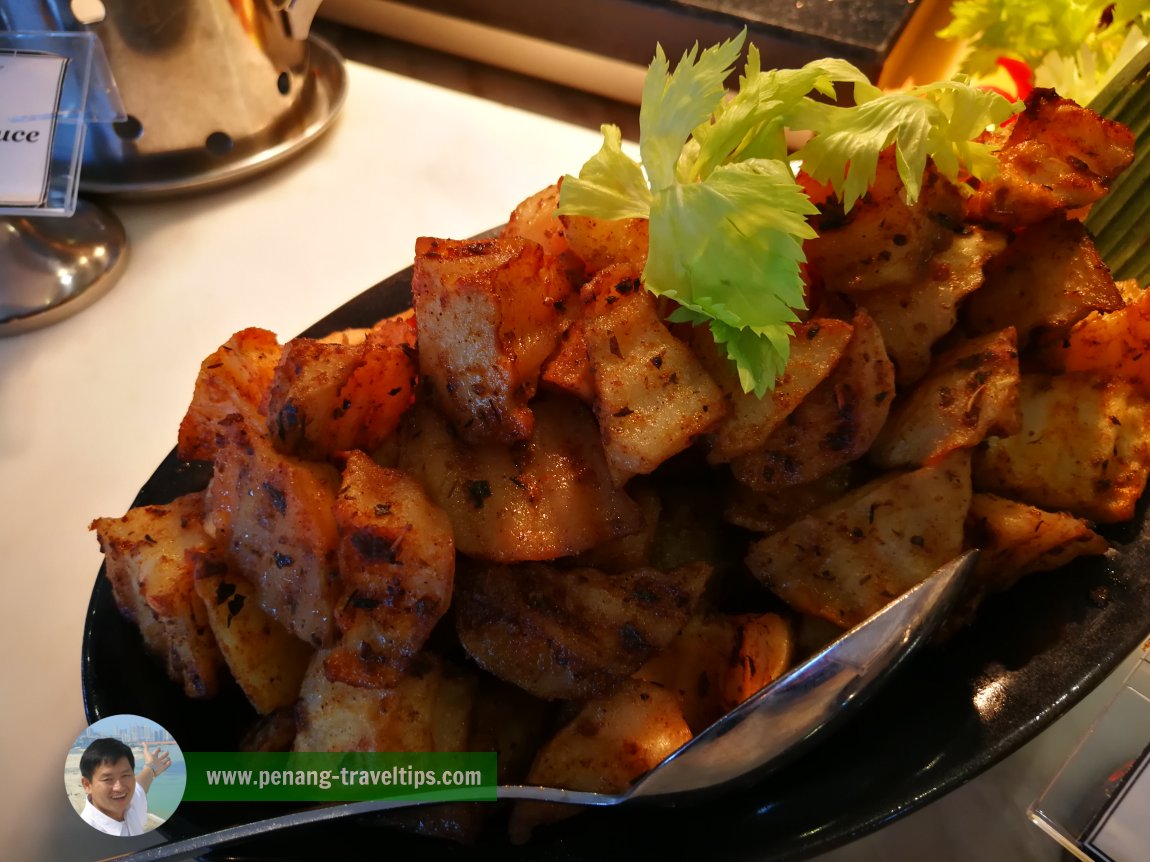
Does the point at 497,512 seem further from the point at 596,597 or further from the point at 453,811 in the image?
the point at 453,811

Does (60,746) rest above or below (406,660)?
below

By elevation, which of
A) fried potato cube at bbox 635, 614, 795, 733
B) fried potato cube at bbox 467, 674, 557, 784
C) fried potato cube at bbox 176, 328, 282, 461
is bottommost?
fried potato cube at bbox 467, 674, 557, 784

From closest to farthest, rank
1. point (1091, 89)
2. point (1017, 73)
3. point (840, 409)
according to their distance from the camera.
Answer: point (840, 409) → point (1091, 89) → point (1017, 73)

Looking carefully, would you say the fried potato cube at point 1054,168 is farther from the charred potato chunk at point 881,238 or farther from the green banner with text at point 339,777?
the green banner with text at point 339,777

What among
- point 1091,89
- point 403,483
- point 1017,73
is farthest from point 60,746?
point 1017,73

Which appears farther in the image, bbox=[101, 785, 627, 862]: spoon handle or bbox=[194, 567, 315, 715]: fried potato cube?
bbox=[194, 567, 315, 715]: fried potato cube

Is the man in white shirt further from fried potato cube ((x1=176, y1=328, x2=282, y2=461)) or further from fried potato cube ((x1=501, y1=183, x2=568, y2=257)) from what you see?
fried potato cube ((x1=501, y1=183, x2=568, y2=257))

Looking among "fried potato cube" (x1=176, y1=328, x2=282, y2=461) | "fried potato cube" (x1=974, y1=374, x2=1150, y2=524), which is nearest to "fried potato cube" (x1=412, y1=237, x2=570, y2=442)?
"fried potato cube" (x1=176, y1=328, x2=282, y2=461)
